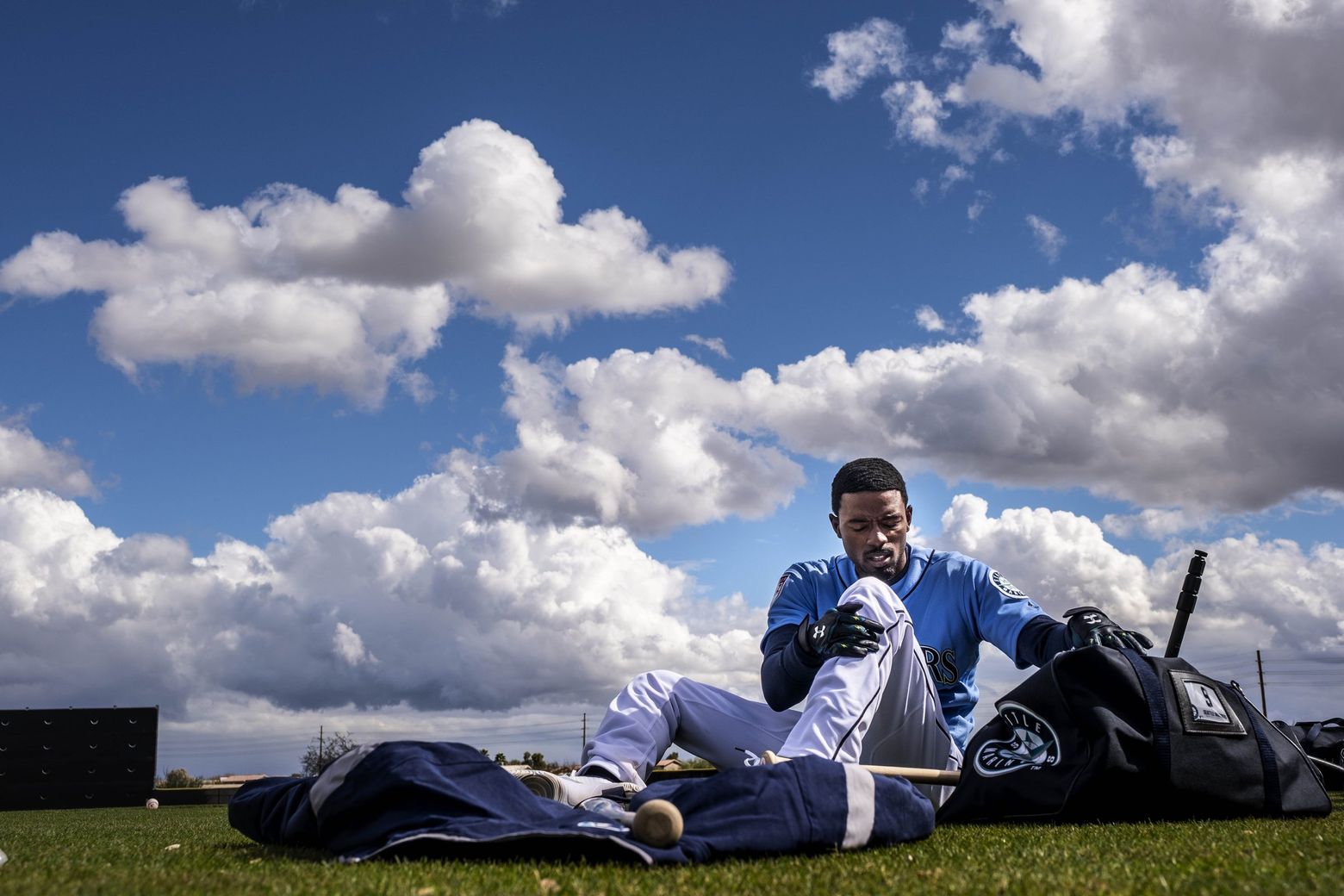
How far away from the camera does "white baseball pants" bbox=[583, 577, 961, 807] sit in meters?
3.41

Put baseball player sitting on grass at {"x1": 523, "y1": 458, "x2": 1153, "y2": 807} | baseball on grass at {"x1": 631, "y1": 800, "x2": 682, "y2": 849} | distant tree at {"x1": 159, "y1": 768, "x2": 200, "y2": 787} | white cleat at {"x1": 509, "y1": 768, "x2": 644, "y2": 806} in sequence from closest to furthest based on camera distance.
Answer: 1. baseball on grass at {"x1": 631, "y1": 800, "x2": 682, "y2": 849}
2. white cleat at {"x1": 509, "y1": 768, "x2": 644, "y2": 806}
3. baseball player sitting on grass at {"x1": 523, "y1": 458, "x2": 1153, "y2": 807}
4. distant tree at {"x1": 159, "y1": 768, "x2": 200, "y2": 787}

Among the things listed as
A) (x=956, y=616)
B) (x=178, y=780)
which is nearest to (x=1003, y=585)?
(x=956, y=616)

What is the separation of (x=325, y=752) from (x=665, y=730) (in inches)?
1306

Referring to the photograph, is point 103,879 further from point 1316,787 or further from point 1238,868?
point 1316,787

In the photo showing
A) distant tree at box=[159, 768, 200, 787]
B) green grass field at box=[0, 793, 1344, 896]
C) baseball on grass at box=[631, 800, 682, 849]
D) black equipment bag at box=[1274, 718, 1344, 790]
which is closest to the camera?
green grass field at box=[0, 793, 1344, 896]

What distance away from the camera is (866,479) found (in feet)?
16.1

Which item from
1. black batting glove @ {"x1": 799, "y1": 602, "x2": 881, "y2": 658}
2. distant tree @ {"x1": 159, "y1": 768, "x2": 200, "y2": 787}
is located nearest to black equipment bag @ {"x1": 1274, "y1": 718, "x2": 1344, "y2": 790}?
black batting glove @ {"x1": 799, "y1": 602, "x2": 881, "y2": 658}

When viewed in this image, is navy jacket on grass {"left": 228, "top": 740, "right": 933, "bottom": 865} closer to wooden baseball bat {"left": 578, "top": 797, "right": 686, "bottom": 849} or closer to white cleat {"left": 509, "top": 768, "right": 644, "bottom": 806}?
wooden baseball bat {"left": 578, "top": 797, "right": 686, "bottom": 849}

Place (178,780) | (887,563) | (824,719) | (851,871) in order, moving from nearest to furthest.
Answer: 1. (851,871)
2. (824,719)
3. (887,563)
4. (178,780)

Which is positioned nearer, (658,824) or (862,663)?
(658,824)

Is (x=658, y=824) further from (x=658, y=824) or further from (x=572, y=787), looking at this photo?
(x=572, y=787)

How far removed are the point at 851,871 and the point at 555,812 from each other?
806mm

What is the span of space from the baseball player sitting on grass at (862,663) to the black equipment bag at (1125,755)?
27 centimetres

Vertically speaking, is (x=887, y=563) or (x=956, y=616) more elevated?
(x=887, y=563)
